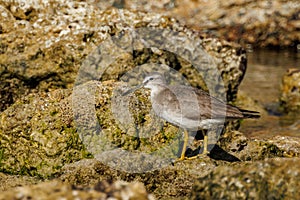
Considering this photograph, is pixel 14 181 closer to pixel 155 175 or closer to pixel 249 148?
pixel 155 175

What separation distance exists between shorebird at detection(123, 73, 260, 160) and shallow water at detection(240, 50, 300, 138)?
4.15 meters

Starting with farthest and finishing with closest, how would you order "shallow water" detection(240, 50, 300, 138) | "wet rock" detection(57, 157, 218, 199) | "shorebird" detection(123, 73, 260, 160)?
"shallow water" detection(240, 50, 300, 138)
"shorebird" detection(123, 73, 260, 160)
"wet rock" detection(57, 157, 218, 199)

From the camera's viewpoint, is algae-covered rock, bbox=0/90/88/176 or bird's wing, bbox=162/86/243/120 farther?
bird's wing, bbox=162/86/243/120

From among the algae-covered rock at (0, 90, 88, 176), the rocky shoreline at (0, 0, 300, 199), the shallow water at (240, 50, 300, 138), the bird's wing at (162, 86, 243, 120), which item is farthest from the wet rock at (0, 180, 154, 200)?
Answer: the shallow water at (240, 50, 300, 138)

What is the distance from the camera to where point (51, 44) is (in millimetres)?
10906

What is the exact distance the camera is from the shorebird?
8469mm

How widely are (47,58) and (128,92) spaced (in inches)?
117

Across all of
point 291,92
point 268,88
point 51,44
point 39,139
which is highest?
point 51,44

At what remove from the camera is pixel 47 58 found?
10945mm

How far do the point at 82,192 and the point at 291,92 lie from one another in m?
11.9

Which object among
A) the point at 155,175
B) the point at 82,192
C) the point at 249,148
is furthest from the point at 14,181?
the point at 249,148

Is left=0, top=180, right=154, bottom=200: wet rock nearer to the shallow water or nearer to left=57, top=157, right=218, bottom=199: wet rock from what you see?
left=57, top=157, right=218, bottom=199: wet rock

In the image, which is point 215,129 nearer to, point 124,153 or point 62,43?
point 124,153

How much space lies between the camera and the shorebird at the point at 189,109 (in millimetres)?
8469
